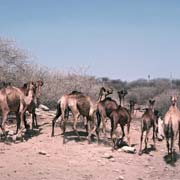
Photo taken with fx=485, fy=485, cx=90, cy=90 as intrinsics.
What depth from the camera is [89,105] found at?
58.4ft

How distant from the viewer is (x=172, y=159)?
1577 cm

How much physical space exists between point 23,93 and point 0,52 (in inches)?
250

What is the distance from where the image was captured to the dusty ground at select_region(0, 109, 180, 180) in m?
13.0

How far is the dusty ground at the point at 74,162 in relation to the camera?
1299 centimetres

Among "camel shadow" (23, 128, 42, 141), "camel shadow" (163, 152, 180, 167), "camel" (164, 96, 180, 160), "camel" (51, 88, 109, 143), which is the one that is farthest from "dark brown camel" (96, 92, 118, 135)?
"camel shadow" (163, 152, 180, 167)

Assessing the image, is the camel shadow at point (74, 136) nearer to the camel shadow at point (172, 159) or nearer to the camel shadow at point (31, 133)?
the camel shadow at point (31, 133)

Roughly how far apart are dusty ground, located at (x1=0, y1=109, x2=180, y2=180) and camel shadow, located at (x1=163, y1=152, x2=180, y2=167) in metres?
0.09

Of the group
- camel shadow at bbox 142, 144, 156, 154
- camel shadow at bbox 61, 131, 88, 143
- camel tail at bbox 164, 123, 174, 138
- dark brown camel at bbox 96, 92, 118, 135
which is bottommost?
camel shadow at bbox 142, 144, 156, 154

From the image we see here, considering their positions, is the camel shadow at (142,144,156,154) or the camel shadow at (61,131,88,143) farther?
the camel shadow at (61,131,88,143)

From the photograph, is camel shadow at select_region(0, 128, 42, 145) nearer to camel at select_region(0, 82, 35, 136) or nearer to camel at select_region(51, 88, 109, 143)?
camel at select_region(0, 82, 35, 136)

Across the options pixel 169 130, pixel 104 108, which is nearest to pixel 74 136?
pixel 104 108

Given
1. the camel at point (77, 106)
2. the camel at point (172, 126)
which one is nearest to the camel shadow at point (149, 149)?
the camel at point (172, 126)

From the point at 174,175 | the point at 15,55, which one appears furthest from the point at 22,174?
the point at 15,55

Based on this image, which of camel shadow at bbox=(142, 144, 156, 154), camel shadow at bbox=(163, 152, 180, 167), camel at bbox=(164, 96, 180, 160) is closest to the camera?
camel shadow at bbox=(163, 152, 180, 167)
